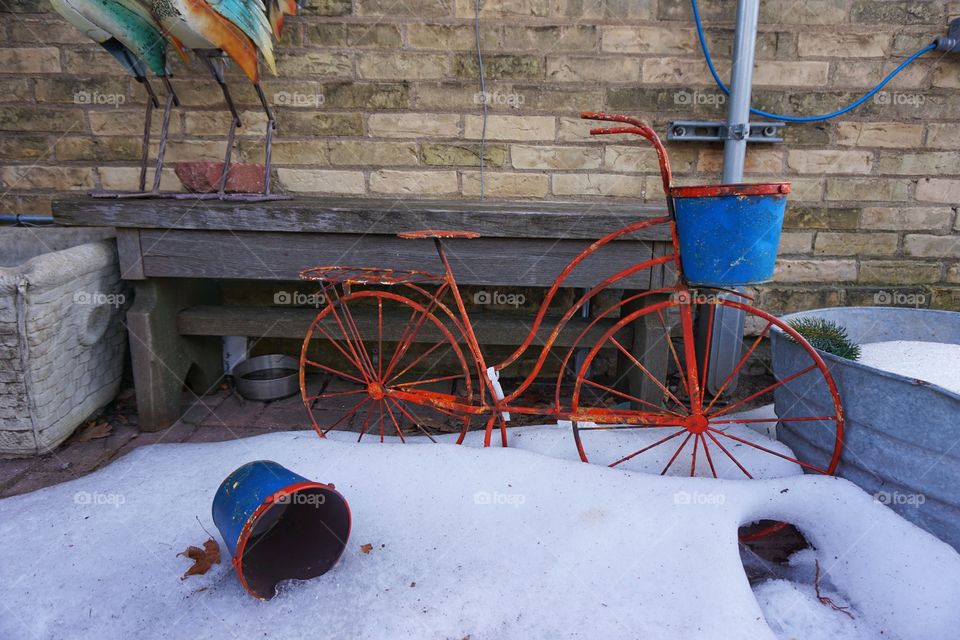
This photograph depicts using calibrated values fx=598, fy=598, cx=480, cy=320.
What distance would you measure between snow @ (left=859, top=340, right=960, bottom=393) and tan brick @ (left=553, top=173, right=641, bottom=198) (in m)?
1.44

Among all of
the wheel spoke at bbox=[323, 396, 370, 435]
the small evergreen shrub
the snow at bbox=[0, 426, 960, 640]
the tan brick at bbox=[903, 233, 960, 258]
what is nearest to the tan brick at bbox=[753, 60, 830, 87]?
the tan brick at bbox=[903, 233, 960, 258]

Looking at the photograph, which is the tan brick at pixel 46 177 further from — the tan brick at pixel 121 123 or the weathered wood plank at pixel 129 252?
the weathered wood plank at pixel 129 252

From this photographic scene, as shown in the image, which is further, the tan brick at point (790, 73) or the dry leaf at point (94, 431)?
the tan brick at point (790, 73)

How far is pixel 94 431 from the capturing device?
2.88 meters

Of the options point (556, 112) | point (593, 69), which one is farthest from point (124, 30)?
point (593, 69)

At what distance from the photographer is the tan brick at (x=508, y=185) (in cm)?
335

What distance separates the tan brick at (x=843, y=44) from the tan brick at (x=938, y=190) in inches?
28.9

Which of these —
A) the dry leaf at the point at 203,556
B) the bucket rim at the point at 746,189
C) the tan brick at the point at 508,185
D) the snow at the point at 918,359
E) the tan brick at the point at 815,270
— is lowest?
the dry leaf at the point at 203,556

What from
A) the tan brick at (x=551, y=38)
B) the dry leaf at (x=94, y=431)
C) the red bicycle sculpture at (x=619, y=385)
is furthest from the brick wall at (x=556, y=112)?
the dry leaf at (x=94, y=431)

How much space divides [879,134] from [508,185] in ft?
6.61

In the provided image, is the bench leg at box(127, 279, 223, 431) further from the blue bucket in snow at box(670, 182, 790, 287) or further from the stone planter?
the blue bucket in snow at box(670, 182, 790, 287)

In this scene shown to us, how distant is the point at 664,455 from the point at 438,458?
96cm

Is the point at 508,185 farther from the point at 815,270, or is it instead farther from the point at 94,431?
the point at 94,431

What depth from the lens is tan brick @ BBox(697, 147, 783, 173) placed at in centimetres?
326
